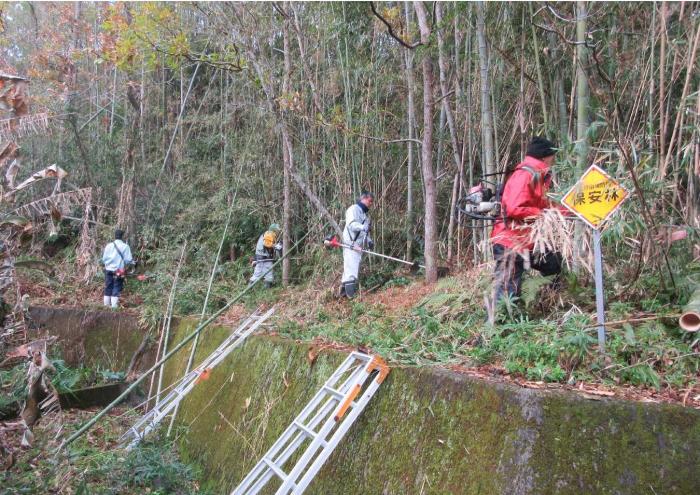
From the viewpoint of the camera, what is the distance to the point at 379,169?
7.98 metres

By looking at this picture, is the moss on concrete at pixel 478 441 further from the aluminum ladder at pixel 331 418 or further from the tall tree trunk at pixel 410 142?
the tall tree trunk at pixel 410 142

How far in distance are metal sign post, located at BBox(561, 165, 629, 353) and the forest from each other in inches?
5.4

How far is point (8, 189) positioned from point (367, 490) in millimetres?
3747

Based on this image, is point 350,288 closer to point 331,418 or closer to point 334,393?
point 334,393

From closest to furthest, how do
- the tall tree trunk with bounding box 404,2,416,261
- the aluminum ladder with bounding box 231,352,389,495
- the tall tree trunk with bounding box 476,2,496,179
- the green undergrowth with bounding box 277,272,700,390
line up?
the green undergrowth with bounding box 277,272,700,390 → the aluminum ladder with bounding box 231,352,389,495 → the tall tree trunk with bounding box 476,2,496,179 → the tall tree trunk with bounding box 404,2,416,261

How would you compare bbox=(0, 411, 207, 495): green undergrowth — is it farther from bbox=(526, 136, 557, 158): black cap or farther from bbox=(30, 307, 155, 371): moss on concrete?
bbox=(526, 136, 557, 158): black cap

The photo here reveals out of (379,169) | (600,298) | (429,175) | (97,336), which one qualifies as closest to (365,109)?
(379,169)

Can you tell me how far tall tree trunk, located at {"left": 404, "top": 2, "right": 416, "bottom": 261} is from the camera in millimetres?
6715

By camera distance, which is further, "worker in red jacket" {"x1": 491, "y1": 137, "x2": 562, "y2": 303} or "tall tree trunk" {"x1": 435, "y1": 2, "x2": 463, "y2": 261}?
"tall tree trunk" {"x1": 435, "y1": 2, "x2": 463, "y2": 261}

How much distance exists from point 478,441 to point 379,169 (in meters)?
5.50

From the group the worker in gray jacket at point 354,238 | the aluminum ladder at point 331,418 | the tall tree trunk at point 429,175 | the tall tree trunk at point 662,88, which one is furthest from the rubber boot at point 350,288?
the tall tree trunk at point 662,88

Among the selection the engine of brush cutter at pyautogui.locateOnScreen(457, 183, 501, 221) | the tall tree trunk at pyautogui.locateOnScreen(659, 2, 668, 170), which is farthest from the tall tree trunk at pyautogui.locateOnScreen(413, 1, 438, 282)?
the tall tree trunk at pyautogui.locateOnScreen(659, 2, 668, 170)

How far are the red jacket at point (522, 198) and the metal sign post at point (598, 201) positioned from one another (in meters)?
0.58

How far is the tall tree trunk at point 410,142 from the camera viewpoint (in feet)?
22.0
